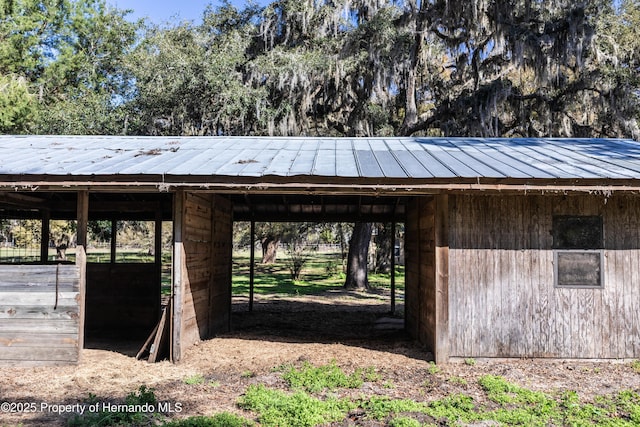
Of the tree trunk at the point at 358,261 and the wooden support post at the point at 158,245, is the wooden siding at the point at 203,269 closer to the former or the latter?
the wooden support post at the point at 158,245

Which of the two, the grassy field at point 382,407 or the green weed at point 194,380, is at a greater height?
the grassy field at point 382,407

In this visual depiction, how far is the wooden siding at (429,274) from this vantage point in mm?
6680

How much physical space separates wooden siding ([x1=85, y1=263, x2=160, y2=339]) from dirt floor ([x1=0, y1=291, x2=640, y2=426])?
1334 mm

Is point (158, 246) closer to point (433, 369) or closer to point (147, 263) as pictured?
point (147, 263)

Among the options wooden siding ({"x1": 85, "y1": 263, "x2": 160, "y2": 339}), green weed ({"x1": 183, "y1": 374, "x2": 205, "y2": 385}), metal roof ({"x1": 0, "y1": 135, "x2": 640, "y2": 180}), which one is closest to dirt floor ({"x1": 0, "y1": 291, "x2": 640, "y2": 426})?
green weed ({"x1": 183, "y1": 374, "x2": 205, "y2": 385})

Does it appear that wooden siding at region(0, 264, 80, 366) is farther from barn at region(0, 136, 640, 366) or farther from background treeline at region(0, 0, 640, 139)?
background treeline at region(0, 0, 640, 139)

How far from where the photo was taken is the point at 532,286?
6.75 metres

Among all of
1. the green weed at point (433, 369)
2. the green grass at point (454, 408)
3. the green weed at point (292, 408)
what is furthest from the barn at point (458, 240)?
the green weed at point (292, 408)

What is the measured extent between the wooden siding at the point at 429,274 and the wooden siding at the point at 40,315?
4.77 meters

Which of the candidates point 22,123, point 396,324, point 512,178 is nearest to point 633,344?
point 512,178

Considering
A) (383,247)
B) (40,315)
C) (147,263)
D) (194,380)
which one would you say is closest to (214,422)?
(194,380)

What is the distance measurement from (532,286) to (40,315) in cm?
656

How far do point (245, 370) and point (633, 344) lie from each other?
5.15 metres

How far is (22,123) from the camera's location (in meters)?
17.5
